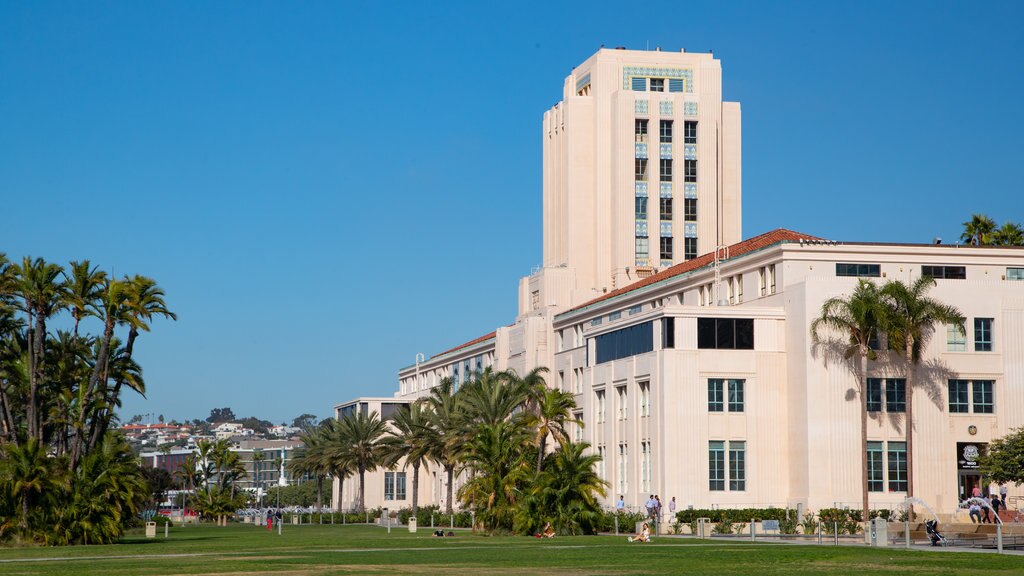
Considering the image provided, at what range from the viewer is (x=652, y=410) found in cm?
7444

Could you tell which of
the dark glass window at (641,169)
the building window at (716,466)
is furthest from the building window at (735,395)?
the dark glass window at (641,169)

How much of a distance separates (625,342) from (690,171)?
3618 centimetres

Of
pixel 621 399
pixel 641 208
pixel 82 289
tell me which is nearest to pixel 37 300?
pixel 82 289

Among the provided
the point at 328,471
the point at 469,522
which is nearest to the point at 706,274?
the point at 469,522

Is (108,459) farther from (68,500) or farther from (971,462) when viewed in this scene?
(971,462)

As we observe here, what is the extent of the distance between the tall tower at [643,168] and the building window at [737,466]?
36383 mm

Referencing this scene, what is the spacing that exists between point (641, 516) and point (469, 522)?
67.6 feet

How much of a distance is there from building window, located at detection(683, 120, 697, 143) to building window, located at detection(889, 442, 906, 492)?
150 feet

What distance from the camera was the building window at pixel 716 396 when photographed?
242ft

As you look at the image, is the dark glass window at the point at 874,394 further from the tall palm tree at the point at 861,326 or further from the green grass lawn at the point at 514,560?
the green grass lawn at the point at 514,560

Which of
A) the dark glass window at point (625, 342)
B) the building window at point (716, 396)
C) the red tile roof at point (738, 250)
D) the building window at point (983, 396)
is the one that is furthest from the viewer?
the red tile roof at point (738, 250)

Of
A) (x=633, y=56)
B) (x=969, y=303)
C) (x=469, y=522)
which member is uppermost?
(x=633, y=56)

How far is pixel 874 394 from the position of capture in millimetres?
71250

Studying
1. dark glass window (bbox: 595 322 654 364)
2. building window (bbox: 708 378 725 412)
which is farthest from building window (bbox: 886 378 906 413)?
dark glass window (bbox: 595 322 654 364)
